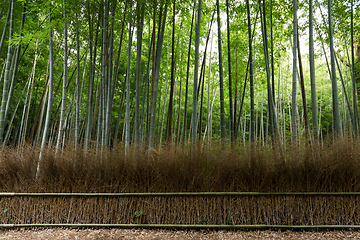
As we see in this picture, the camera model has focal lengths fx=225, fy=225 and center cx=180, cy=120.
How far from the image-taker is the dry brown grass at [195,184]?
8.28 feet

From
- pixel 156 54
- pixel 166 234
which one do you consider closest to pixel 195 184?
pixel 166 234

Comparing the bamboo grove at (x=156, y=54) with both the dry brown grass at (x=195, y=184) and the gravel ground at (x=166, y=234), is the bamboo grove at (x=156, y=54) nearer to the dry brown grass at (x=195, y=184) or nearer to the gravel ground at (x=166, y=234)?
the dry brown grass at (x=195, y=184)

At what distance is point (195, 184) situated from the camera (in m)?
2.66

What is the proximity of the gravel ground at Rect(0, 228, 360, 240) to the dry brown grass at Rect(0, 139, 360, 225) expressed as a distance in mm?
118

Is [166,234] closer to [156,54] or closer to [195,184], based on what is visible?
[195,184]

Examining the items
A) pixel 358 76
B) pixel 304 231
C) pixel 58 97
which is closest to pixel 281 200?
pixel 304 231

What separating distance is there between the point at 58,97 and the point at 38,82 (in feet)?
4.07

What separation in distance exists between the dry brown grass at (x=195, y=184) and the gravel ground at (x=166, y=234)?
0.12 metres

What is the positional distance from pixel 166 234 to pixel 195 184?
62 cm

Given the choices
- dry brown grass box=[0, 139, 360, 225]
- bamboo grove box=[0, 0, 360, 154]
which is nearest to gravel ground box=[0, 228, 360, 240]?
dry brown grass box=[0, 139, 360, 225]

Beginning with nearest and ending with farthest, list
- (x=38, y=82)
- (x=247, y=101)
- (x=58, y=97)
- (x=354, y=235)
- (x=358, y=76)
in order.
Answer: (x=354, y=235), (x=358, y=76), (x=38, y=82), (x=58, y=97), (x=247, y=101)

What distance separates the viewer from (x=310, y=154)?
258 cm

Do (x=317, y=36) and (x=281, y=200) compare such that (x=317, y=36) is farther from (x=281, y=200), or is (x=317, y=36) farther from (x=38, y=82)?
(x=38, y=82)

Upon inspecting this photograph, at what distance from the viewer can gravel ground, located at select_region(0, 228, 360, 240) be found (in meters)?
2.36
